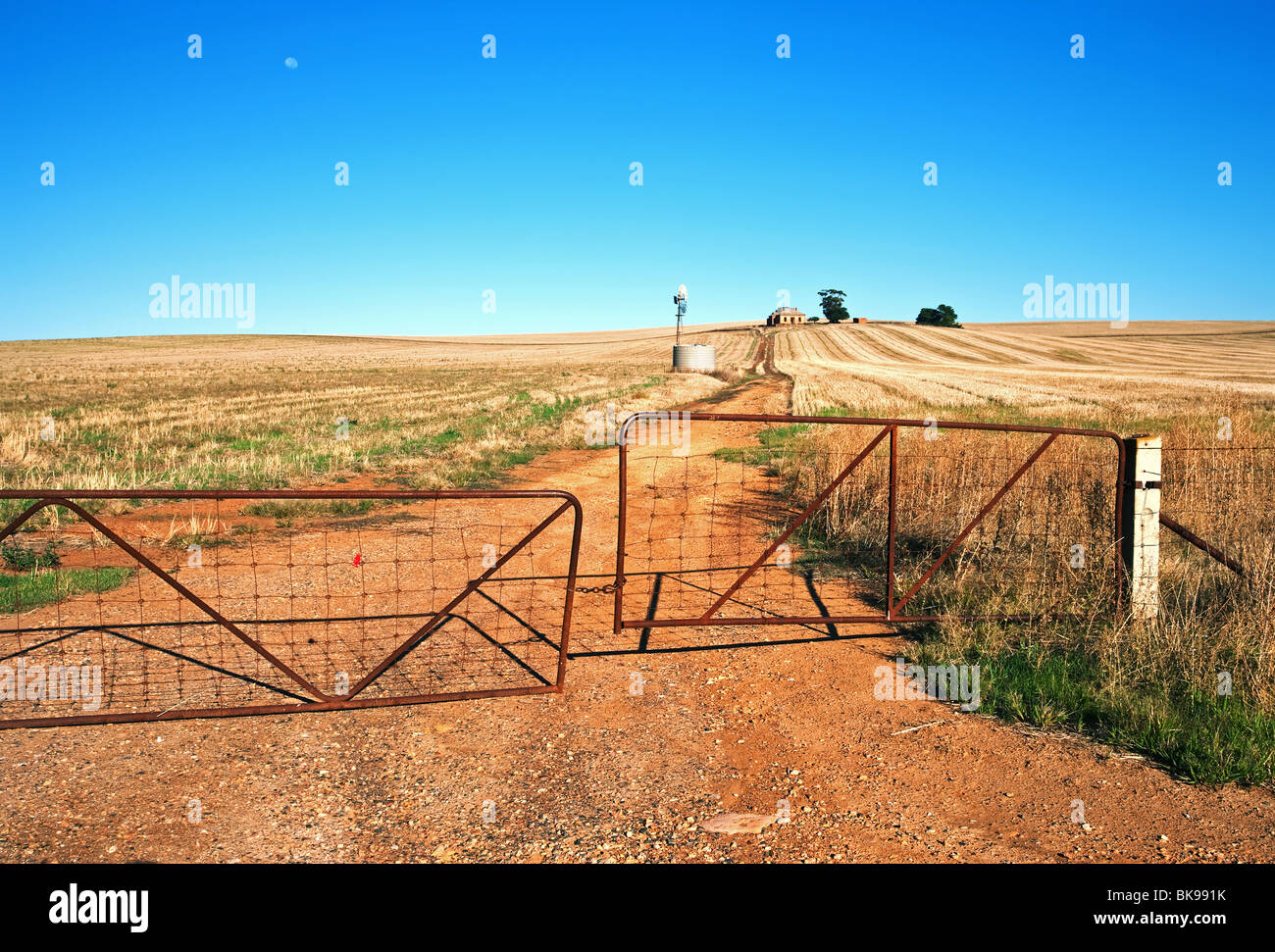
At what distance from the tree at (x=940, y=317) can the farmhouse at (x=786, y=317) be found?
17.8m

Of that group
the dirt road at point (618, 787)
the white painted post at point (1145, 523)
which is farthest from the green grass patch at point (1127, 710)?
the white painted post at point (1145, 523)

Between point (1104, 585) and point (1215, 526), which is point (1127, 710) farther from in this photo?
point (1215, 526)

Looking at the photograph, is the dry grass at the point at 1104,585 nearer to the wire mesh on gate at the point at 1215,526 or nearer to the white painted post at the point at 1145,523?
the wire mesh on gate at the point at 1215,526

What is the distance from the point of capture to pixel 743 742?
189 inches

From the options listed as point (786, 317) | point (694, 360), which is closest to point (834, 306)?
point (786, 317)

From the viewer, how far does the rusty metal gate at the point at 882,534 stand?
21.0 feet

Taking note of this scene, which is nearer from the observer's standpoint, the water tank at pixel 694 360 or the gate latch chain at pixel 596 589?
the gate latch chain at pixel 596 589

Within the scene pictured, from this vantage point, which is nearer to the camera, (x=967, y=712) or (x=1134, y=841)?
(x=1134, y=841)

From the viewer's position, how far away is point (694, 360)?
1852 inches

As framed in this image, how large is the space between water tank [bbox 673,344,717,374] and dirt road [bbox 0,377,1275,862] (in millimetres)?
42146

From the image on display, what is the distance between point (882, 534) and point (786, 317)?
365 feet

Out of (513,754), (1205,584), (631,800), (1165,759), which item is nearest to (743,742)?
(631,800)
